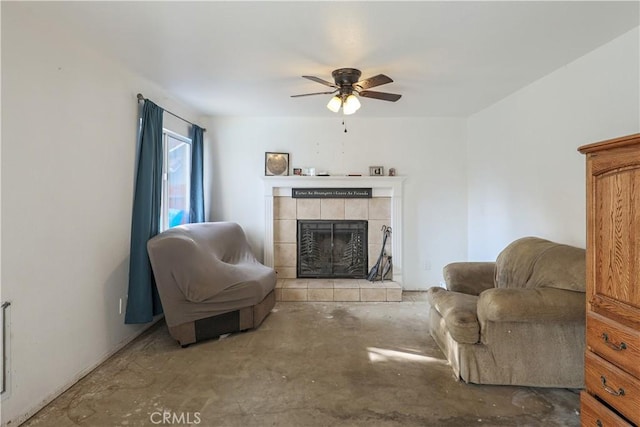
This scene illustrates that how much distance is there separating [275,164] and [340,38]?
8.22ft

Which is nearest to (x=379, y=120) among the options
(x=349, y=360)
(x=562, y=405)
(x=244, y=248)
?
(x=244, y=248)

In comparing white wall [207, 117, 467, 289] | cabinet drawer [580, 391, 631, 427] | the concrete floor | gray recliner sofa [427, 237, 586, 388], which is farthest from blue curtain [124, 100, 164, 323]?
cabinet drawer [580, 391, 631, 427]

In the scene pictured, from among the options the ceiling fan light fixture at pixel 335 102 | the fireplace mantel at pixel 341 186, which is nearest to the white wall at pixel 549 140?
the fireplace mantel at pixel 341 186

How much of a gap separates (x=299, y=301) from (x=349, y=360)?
5.36 ft

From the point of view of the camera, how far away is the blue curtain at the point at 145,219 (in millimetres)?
2854

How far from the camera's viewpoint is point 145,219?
2939 millimetres

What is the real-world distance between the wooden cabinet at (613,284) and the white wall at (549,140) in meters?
1.00

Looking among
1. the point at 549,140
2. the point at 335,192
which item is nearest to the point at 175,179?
the point at 335,192

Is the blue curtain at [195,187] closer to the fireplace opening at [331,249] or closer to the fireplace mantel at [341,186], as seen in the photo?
the fireplace mantel at [341,186]

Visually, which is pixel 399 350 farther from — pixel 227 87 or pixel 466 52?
pixel 227 87

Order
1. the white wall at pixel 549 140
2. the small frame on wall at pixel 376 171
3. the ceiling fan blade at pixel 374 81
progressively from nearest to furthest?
1. the white wall at pixel 549 140
2. the ceiling fan blade at pixel 374 81
3. the small frame on wall at pixel 376 171

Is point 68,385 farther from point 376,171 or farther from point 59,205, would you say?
point 376,171

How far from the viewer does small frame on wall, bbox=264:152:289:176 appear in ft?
15.3

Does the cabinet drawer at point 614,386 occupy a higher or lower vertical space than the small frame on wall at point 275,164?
lower
